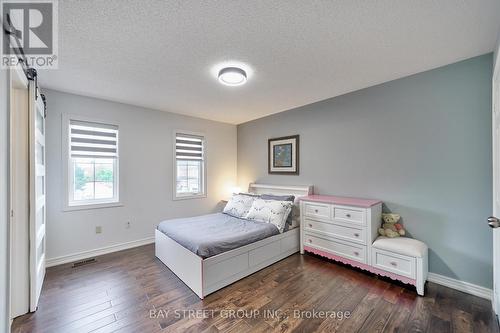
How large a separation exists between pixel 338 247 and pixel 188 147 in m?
3.28

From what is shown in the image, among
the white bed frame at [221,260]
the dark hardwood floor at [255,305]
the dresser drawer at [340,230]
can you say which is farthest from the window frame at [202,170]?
the dresser drawer at [340,230]

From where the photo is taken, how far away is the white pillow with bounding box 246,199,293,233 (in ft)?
10.3

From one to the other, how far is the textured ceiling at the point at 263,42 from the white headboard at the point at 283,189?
1.66 meters

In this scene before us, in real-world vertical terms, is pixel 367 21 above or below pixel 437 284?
above

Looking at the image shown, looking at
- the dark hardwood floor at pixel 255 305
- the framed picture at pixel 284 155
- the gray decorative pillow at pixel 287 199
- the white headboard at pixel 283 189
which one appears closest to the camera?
the dark hardwood floor at pixel 255 305

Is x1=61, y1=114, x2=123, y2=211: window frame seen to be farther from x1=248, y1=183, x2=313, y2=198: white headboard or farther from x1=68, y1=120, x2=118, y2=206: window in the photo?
x1=248, y1=183, x2=313, y2=198: white headboard

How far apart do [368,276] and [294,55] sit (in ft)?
8.83

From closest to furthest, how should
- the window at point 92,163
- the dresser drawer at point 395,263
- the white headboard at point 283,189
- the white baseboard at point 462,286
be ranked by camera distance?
1. the white baseboard at point 462,286
2. the dresser drawer at point 395,263
3. the window at point 92,163
4. the white headboard at point 283,189

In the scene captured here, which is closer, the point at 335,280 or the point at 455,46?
the point at 455,46

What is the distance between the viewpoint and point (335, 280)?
2.51 meters

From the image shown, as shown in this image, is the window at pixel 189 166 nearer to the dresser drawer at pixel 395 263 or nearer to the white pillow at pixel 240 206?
the white pillow at pixel 240 206

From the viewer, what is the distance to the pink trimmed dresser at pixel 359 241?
89.2 inches

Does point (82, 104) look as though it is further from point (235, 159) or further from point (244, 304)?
point (244, 304)

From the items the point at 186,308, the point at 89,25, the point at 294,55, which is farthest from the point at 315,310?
the point at 89,25
